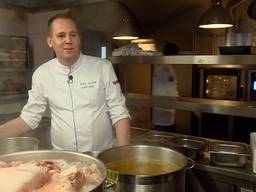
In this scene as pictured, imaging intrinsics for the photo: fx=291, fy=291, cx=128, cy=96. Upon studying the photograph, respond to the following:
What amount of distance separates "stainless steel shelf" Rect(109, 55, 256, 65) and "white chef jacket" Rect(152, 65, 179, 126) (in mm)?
1834

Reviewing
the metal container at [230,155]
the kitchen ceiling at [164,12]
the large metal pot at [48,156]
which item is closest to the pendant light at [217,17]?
the metal container at [230,155]

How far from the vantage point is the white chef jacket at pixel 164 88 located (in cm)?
393

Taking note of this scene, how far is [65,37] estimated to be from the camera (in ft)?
4.95

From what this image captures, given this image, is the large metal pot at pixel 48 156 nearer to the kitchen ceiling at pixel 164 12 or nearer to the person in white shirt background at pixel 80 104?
the person in white shirt background at pixel 80 104

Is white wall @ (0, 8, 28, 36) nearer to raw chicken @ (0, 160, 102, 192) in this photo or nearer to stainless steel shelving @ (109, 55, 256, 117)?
stainless steel shelving @ (109, 55, 256, 117)

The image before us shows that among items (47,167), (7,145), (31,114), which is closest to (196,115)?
→ (31,114)

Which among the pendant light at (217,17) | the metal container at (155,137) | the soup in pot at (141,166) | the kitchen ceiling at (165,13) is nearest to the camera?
the soup in pot at (141,166)

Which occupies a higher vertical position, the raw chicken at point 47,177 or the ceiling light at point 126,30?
the ceiling light at point 126,30

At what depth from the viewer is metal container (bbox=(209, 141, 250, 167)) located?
166 centimetres

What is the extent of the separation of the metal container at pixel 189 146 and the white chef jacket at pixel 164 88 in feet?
6.12

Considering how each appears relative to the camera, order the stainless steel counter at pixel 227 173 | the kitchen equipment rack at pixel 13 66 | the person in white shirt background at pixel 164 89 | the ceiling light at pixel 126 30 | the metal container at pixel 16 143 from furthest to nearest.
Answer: the person in white shirt background at pixel 164 89, the kitchen equipment rack at pixel 13 66, the ceiling light at pixel 126 30, the stainless steel counter at pixel 227 173, the metal container at pixel 16 143

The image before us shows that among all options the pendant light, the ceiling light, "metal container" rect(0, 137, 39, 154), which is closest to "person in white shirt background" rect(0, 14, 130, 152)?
"metal container" rect(0, 137, 39, 154)

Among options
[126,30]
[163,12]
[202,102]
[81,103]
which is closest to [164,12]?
[163,12]

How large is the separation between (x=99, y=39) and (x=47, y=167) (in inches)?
118
